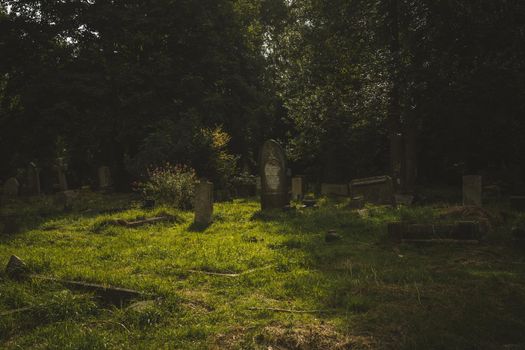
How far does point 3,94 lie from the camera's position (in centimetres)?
2319

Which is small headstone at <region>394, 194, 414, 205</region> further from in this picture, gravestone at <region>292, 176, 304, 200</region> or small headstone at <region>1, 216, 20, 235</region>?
small headstone at <region>1, 216, 20, 235</region>

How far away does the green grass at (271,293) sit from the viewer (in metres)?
4.32

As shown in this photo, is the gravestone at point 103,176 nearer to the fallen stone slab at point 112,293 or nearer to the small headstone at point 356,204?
the small headstone at point 356,204

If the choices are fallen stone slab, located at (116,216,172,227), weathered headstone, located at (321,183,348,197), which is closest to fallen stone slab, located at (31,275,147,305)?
fallen stone slab, located at (116,216,172,227)

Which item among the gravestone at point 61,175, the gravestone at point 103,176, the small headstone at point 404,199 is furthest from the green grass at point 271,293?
the gravestone at point 103,176

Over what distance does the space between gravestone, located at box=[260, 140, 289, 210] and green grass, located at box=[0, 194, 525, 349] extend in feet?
14.9

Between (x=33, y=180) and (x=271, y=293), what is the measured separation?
21.4m

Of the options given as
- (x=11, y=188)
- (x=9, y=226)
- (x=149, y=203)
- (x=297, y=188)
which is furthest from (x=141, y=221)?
(x=11, y=188)

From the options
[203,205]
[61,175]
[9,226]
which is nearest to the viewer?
[9,226]

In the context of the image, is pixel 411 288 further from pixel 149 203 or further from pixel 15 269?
pixel 149 203

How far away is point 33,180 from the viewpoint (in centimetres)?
2358

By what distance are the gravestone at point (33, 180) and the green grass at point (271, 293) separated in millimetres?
14653

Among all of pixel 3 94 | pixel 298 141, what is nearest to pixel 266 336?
pixel 298 141

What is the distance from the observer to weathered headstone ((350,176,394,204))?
1516cm
